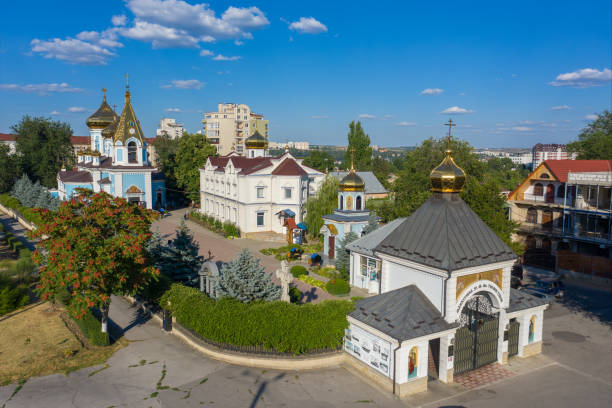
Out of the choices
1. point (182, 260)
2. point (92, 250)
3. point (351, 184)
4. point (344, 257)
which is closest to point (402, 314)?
point (92, 250)

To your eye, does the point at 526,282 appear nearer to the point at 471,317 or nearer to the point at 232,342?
the point at 471,317

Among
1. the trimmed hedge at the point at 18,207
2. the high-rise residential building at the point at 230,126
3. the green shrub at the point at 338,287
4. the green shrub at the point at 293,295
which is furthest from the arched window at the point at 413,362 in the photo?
the high-rise residential building at the point at 230,126

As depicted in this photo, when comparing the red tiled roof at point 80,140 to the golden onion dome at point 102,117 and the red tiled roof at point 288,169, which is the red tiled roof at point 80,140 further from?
the red tiled roof at point 288,169

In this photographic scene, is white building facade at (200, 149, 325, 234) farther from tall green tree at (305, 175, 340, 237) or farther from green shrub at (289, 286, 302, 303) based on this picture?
green shrub at (289, 286, 302, 303)

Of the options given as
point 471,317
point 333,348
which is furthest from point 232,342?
point 471,317

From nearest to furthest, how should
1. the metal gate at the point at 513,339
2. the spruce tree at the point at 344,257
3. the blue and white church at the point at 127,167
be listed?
the metal gate at the point at 513,339 → the spruce tree at the point at 344,257 → the blue and white church at the point at 127,167

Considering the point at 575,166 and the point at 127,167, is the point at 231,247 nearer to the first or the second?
the point at 127,167
